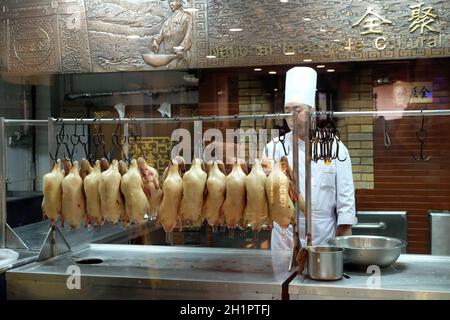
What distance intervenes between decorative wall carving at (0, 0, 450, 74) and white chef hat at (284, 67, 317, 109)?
0.39 m

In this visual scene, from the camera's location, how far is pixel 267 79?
3633 millimetres

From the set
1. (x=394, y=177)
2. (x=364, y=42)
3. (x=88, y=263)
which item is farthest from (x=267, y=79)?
(x=88, y=263)

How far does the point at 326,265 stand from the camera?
194cm

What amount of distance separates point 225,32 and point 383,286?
7.16 ft

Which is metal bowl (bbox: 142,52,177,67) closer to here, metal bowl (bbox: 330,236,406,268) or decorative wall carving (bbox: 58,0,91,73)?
decorative wall carving (bbox: 58,0,91,73)

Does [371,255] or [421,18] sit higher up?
[421,18]

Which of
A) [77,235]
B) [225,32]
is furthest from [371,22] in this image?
[77,235]

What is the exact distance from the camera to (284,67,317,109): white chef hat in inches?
117

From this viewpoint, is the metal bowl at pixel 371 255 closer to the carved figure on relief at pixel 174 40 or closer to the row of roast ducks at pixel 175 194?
the row of roast ducks at pixel 175 194

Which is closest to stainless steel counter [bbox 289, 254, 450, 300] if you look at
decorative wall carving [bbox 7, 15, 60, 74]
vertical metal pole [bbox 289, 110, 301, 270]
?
vertical metal pole [bbox 289, 110, 301, 270]

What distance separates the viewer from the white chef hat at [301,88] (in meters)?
2.96

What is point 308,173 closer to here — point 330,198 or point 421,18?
point 330,198

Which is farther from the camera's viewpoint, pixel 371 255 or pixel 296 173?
pixel 296 173

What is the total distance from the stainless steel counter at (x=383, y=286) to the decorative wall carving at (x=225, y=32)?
170cm
